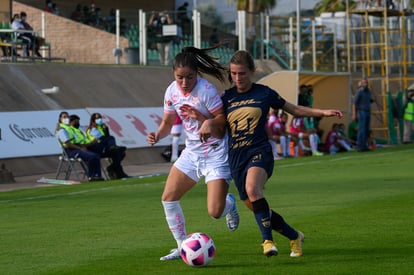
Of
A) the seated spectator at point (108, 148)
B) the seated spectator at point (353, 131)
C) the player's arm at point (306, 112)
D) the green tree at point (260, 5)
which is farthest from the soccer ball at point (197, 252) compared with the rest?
the green tree at point (260, 5)

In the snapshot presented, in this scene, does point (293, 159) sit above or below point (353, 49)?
below

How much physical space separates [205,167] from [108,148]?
1338cm

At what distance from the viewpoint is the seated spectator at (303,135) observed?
3081cm

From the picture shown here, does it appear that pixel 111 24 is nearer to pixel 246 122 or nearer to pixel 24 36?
pixel 24 36

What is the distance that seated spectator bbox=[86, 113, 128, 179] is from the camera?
76.4 ft

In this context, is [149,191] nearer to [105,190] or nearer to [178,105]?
[105,190]

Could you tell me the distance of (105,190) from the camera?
20.0m

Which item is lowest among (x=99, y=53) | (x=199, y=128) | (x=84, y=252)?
(x=84, y=252)

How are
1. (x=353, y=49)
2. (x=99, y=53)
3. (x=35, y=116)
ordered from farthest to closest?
(x=353, y=49) < (x=99, y=53) < (x=35, y=116)

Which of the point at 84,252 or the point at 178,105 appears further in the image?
the point at 84,252

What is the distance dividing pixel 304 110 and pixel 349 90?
25.5 metres

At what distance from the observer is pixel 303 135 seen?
31.0 m

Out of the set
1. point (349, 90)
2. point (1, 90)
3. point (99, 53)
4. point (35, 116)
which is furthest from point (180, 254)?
point (99, 53)

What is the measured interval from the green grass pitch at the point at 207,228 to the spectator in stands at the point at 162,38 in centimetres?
1510
